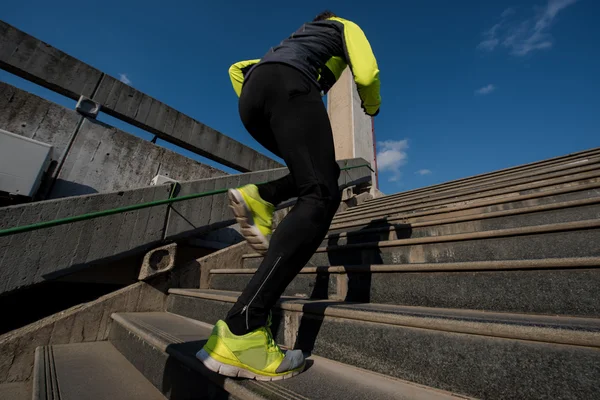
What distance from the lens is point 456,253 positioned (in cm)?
194

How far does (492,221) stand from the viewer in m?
2.30

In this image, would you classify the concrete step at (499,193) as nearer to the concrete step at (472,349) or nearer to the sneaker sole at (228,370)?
the concrete step at (472,349)

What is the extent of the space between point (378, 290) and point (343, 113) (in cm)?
926

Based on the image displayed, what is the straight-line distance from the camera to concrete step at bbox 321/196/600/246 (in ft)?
6.41

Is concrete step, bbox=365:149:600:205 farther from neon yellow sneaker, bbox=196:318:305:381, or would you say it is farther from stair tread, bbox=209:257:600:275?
neon yellow sneaker, bbox=196:318:305:381

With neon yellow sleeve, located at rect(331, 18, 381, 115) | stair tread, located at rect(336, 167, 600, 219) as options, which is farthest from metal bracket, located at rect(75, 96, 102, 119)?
stair tread, located at rect(336, 167, 600, 219)

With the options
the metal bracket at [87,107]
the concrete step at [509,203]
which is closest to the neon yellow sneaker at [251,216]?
the concrete step at [509,203]

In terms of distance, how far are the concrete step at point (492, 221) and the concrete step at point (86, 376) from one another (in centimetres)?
220

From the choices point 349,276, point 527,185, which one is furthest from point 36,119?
point 527,185

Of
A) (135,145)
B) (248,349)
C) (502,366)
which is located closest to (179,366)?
(248,349)

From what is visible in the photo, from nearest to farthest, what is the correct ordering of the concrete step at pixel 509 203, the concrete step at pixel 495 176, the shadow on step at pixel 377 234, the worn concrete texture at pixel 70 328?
1. the worn concrete texture at pixel 70 328
2. the concrete step at pixel 509 203
3. the shadow on step at pixel 377 234
4. the concrete step at pixel 495 176

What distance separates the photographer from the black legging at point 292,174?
104 centimetres

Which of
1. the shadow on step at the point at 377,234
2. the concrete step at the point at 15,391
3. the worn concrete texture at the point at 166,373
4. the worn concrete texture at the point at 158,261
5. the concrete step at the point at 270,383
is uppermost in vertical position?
the shadow on step at the point at 377,234

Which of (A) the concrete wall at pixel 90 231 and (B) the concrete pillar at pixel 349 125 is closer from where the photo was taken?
(A) the concrete wall at pixel 90 231
